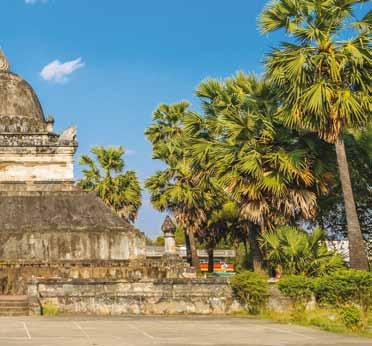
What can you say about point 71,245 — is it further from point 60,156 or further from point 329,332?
point 329,332

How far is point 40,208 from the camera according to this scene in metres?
30.2

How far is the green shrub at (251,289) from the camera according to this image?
2005 centimetres

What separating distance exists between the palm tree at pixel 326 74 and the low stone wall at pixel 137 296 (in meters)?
4.67

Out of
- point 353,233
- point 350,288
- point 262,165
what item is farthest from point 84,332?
point 262,165

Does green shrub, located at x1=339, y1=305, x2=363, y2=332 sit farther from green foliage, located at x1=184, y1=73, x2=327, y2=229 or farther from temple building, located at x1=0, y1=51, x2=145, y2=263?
temple building, located at x1=0, y1=51, x2=145, y2=263

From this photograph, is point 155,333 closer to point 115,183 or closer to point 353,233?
point 353,233

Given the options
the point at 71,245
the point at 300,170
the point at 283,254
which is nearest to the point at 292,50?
the point at 300,170

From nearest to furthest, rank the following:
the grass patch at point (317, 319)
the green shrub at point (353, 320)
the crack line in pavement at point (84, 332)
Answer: the crack line in pavement at point (84, 332) < the green shrub at point (353, 320) < the grass patch at point (317, 319)

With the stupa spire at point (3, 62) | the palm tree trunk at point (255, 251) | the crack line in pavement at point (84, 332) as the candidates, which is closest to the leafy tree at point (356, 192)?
the palm tree trunk at point (255, 251)

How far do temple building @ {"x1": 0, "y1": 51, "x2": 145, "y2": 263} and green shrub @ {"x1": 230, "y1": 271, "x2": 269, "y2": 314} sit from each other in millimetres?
8453

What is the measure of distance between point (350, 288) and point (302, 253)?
2.41m

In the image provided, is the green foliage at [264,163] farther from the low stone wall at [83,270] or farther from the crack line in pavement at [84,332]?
the crack line in pavement at [84,332]

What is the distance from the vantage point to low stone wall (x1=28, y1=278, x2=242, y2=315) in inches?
803

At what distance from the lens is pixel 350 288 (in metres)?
17.5
